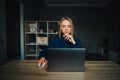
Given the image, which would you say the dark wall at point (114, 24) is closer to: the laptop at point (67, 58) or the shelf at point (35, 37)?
the shelf at point (35, 37)

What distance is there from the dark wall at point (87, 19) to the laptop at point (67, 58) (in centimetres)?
793

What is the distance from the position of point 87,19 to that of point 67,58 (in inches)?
320

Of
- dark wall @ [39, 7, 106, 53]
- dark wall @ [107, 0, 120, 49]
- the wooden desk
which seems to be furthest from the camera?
Answer: dark wall @ [39, 7, 106, 53]

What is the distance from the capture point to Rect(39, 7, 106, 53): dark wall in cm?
934

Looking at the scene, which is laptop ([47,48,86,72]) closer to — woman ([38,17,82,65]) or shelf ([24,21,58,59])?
woman ([38,17,82,65])

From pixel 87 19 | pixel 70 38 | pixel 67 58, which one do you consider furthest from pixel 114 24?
pixel 67 58

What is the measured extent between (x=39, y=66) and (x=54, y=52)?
30 centimetres

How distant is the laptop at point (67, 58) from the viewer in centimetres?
141

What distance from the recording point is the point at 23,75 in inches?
53.5

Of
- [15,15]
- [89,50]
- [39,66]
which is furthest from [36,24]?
[89,50]

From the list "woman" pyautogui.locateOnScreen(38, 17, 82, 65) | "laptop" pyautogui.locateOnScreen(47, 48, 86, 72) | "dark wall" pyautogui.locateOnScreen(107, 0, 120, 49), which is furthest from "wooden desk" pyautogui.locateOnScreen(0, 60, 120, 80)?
"dark wall" pyautogui.locateOnScreen(107, 0, 120, 49)

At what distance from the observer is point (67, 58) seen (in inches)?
55.9

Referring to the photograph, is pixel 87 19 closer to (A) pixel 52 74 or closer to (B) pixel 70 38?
(B) pixel 70 38

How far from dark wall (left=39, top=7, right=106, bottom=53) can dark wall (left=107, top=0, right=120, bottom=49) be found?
600 mm
